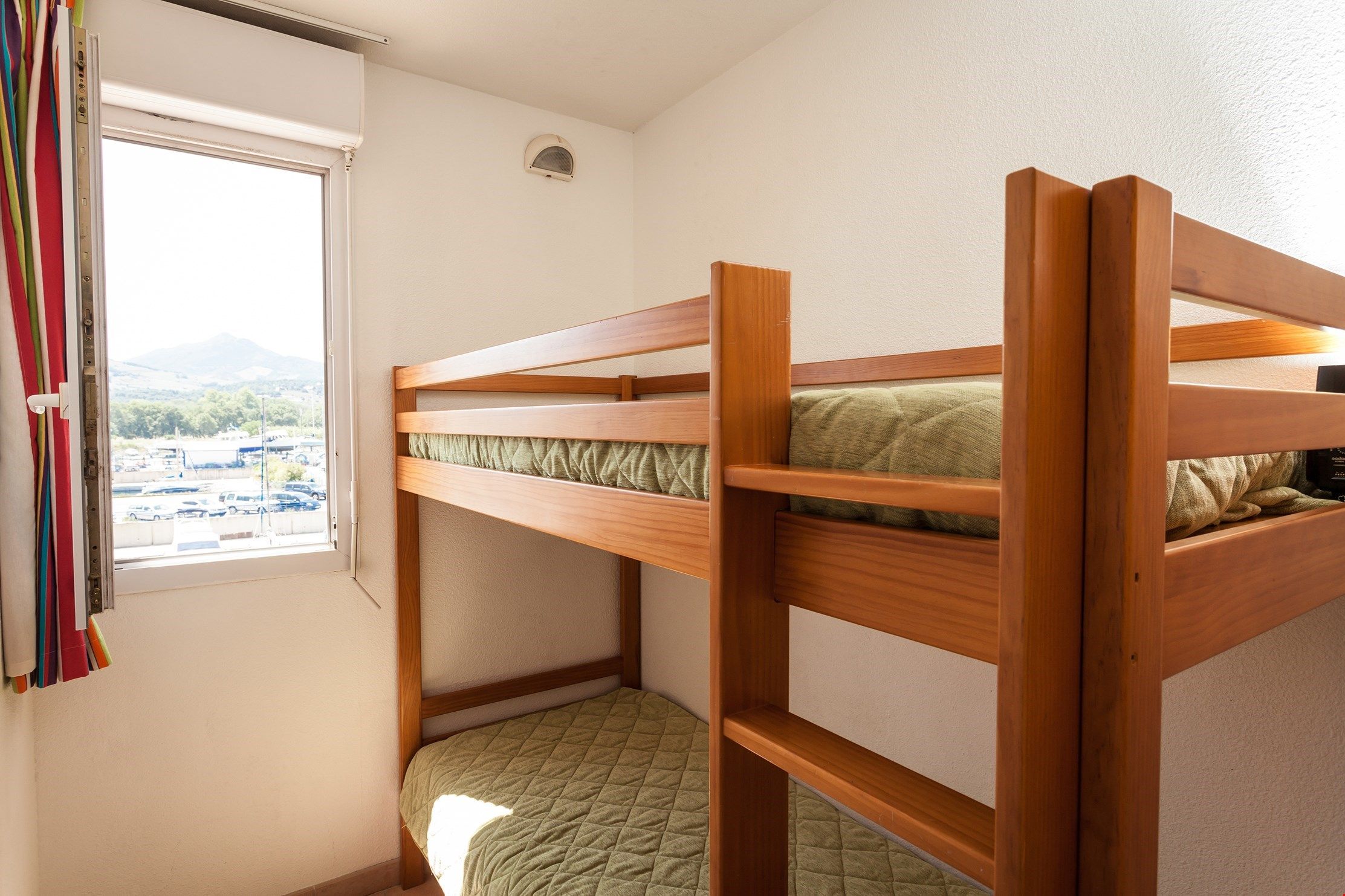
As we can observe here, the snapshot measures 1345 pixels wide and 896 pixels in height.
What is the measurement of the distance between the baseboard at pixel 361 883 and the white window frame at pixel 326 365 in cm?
93

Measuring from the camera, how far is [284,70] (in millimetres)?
1833

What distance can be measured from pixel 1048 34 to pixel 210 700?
2581mm

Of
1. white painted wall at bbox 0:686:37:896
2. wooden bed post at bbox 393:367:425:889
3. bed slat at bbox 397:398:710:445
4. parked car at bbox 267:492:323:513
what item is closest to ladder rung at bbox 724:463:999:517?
bed slat at bbox 397:398:710:445

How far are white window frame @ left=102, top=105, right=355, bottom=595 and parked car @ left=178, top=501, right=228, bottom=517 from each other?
0.38ft

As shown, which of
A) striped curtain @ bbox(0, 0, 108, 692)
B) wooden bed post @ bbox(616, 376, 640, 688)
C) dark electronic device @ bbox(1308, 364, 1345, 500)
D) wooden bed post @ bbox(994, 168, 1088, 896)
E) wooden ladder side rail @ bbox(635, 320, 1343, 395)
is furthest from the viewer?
wooden bed post @ bbox(616, 376, 640, 688)

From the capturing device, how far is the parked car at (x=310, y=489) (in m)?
2.05

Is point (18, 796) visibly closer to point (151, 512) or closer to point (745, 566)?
point (151, 512)

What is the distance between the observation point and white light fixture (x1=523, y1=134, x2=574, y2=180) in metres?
2.37

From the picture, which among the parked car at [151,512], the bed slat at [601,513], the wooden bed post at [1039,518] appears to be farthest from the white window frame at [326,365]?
the wooden bed post at [1039,518]

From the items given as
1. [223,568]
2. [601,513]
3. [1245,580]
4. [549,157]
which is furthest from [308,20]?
[1245,580]

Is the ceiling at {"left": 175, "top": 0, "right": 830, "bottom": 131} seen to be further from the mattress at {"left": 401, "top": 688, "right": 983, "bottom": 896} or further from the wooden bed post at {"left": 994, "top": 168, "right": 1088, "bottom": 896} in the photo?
the mattress at {"left": 401, "top": 688, "right": 983, "bottom": 896}

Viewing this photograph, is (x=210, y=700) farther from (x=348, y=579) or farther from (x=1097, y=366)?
(x=1097, y=366)

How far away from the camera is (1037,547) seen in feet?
1.76

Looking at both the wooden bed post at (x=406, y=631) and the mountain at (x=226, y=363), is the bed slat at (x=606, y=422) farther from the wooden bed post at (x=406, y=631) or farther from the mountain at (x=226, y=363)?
the mountain at (x=226, y=363)
